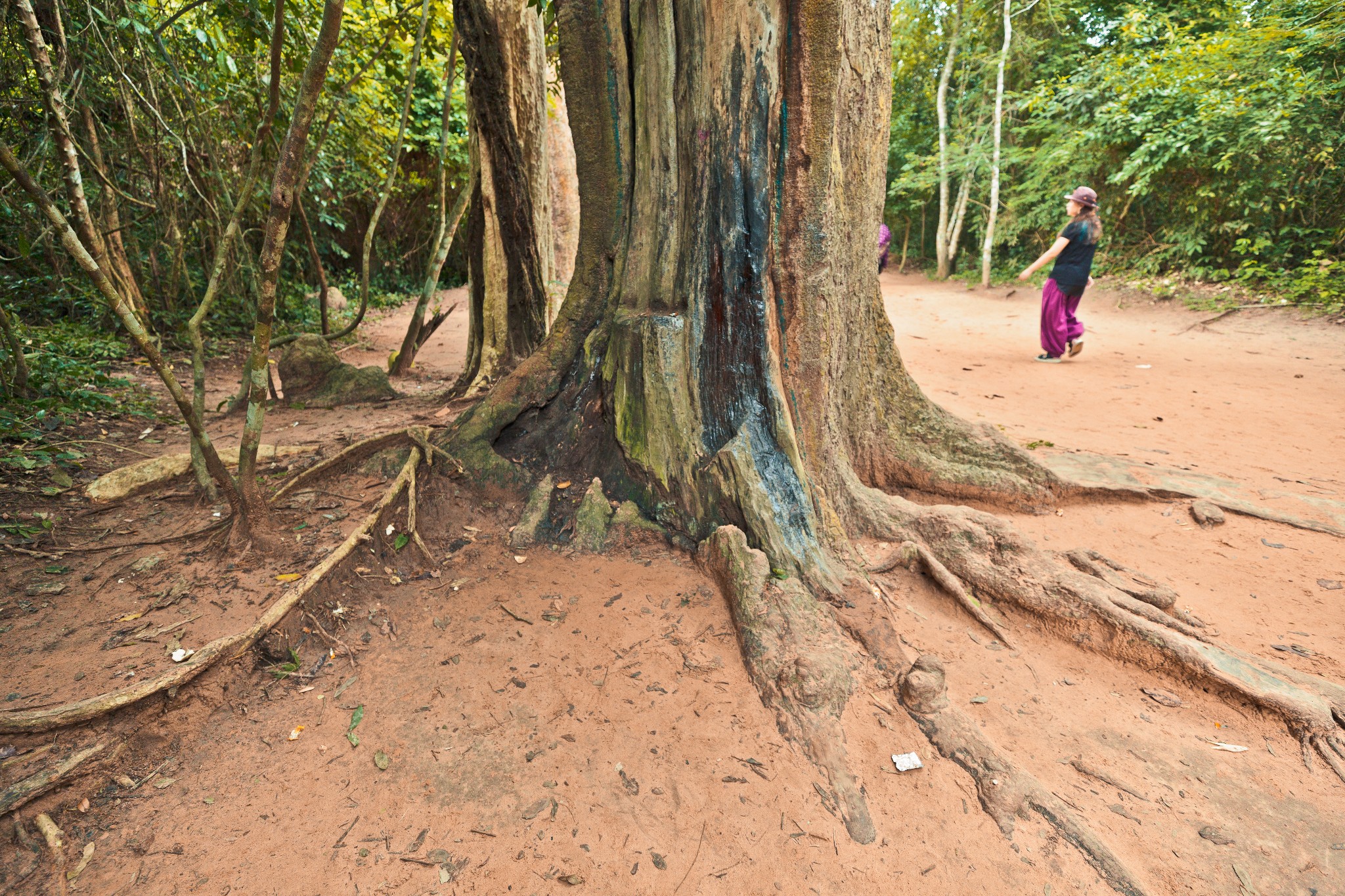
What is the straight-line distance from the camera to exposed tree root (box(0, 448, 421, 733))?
5.82 ft

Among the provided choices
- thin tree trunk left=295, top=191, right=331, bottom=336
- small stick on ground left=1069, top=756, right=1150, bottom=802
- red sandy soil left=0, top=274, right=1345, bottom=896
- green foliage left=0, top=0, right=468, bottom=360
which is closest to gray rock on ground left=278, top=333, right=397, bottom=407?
thin tree trunk left=295, top=191, right=331, bottom=336

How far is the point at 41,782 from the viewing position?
1.66 meters

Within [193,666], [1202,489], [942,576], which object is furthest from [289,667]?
[1202,489]

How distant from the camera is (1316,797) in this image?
189 cm

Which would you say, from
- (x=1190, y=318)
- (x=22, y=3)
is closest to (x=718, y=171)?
(x=22, y=3)

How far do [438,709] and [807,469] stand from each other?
165 centimetres

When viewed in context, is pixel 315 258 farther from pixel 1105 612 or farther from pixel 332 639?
pixel 1105 612

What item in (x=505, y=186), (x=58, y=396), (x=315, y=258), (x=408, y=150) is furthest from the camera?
(x=408, y=150)

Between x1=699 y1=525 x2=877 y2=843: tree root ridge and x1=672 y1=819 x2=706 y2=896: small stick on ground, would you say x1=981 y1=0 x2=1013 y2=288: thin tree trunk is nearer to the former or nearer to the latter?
x1=699 y1=525 x2=877 y2=843: tree root ridge

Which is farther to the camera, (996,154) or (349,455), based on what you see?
(996,154)

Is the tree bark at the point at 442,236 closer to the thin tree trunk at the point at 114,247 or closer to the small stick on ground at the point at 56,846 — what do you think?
the thin tree trunk at the point at 114,247

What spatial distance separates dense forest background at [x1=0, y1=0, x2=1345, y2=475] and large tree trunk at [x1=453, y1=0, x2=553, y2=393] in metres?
0.58

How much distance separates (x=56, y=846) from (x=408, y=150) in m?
10.4

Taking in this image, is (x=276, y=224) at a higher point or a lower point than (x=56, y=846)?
higher
